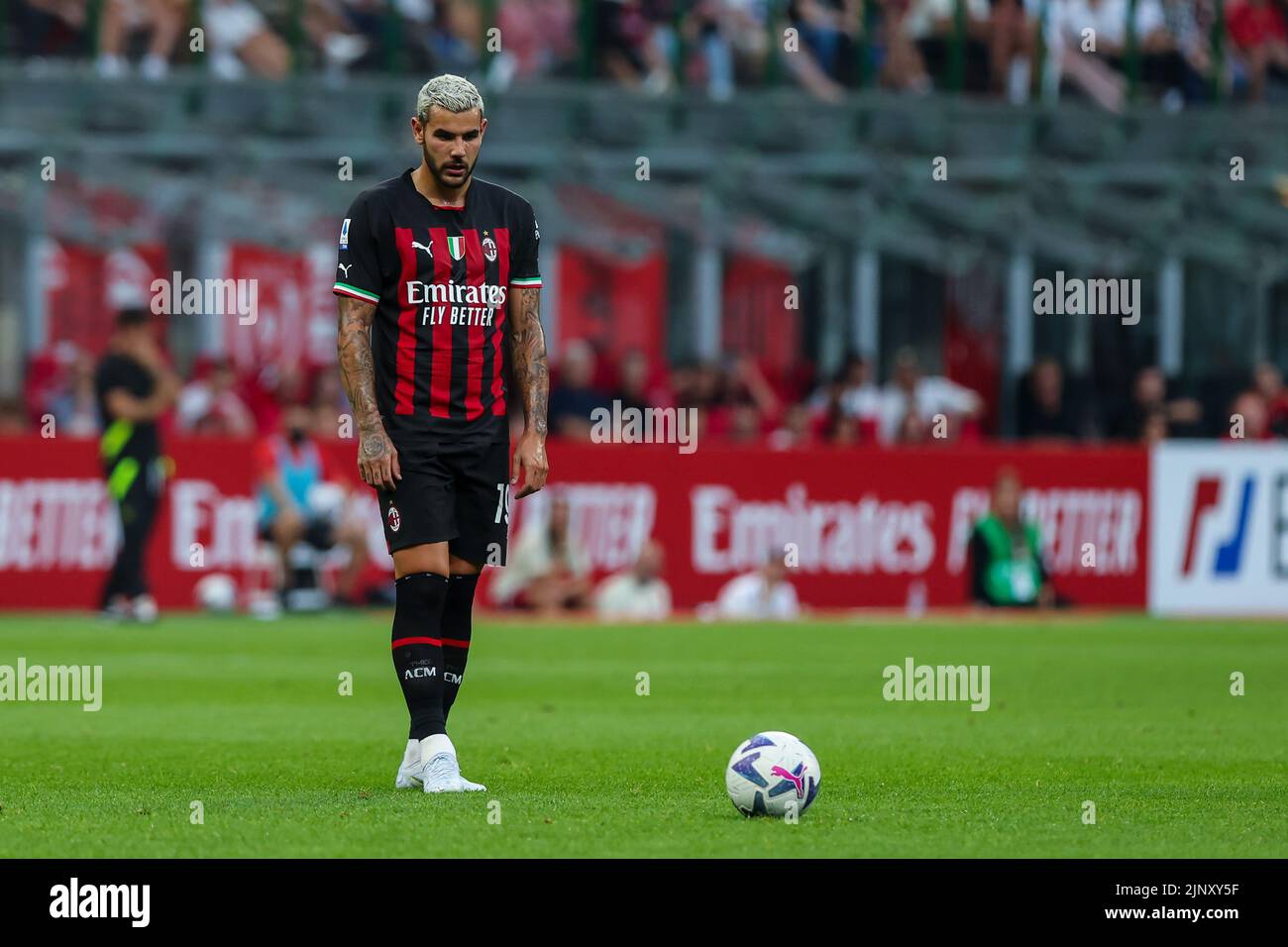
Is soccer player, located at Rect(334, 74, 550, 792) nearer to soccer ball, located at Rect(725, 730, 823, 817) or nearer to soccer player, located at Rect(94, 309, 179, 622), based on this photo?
soccer ball, located at Rect(725, 730, 823, 817)

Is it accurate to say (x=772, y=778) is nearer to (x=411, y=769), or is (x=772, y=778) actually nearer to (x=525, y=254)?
(x=411, y=769)

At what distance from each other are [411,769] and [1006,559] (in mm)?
13680

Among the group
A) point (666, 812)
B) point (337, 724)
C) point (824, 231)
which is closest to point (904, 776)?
point (666, 812)

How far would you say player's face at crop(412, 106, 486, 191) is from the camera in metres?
8.60

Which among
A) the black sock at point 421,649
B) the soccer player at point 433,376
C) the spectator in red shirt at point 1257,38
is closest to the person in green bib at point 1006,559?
the spectator in red shirt at point 1257,38

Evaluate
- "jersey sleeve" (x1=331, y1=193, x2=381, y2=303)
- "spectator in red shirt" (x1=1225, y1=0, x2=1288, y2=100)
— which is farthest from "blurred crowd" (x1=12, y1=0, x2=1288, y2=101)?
"jersey sleeve" (x1=331, y1=193, x2=381, y2=303)

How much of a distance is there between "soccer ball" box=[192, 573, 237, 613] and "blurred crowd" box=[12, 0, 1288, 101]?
18.9 feet

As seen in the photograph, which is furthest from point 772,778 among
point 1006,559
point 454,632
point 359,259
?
point 1006,559

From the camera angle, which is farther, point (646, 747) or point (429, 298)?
point (646, 747)

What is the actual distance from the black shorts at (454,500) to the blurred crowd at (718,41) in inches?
640

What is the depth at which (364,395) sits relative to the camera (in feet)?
28.4

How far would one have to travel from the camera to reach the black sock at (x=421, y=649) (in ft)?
28.6
